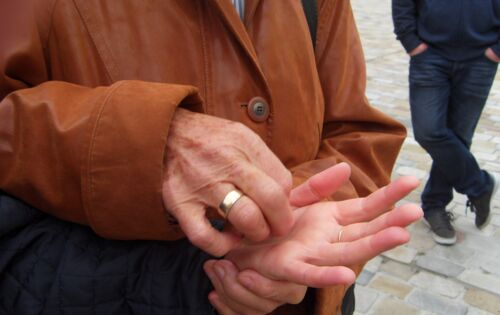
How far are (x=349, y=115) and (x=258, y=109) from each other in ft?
1.05

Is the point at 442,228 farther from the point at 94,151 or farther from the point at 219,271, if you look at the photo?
the point at 94,151

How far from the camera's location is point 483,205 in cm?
384

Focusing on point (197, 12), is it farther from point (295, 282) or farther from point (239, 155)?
point (295, 282)

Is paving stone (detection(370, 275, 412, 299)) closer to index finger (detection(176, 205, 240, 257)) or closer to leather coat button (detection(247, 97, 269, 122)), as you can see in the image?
leather coat button (detection(247, 97, 269, 122))

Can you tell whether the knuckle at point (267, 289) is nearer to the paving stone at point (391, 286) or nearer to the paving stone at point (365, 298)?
the paving stone at point (365, 298)

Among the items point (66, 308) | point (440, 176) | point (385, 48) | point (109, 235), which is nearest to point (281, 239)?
point (109, 235)

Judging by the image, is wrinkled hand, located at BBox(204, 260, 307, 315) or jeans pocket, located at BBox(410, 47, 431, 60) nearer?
wrinkled hand, located at BBox(204, 260, 307, 315)

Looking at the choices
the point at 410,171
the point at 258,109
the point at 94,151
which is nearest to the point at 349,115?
the point at 258,109

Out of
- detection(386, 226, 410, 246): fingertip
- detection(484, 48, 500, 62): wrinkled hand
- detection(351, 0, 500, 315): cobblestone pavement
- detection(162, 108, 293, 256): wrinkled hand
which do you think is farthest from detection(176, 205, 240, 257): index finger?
detection(484, 48, 500, 62): wrinkled hand

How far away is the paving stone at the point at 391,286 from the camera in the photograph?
3361 mm

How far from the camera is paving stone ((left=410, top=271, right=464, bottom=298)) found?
131 inches

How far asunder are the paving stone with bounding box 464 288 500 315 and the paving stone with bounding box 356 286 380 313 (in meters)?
0.53

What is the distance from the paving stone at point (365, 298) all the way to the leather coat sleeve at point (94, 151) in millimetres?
2412

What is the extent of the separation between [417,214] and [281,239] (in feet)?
0.91
